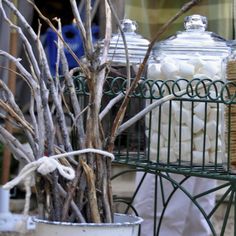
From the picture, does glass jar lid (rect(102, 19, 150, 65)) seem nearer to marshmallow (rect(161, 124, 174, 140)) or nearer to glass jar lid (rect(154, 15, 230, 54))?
glass jar lid (rect(154, 15, 230, 54))

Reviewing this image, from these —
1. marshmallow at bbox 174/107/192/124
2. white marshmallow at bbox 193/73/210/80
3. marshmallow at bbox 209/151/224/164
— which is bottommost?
marshmallow at bbox 209/151/224/164

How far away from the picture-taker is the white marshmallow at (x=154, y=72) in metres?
2.95

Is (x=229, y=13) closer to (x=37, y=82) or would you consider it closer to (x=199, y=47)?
(x=199, y=47)

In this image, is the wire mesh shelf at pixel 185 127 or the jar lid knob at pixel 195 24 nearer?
the wire mesh shelf at pixel 185 127

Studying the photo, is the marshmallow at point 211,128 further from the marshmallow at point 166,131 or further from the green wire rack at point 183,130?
the marshmallow at point 166,131

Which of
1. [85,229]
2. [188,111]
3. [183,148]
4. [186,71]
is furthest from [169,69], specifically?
[85,229]

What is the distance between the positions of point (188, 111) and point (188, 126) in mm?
52

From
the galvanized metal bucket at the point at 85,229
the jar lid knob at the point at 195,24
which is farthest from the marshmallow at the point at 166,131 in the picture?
the galvanized metal bucket at the point at 85,229

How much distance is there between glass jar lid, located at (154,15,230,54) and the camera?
9.75 feet

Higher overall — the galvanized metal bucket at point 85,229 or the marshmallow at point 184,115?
the marshmallow at point 184,115

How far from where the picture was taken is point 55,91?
2.25 meters

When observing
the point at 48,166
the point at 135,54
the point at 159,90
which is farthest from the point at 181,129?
the point at 48,166

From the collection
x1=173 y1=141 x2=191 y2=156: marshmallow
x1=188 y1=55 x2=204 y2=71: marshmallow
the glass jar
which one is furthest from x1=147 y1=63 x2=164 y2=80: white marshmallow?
x1=173 y1=141 x2=191 y2=156: marshmallow

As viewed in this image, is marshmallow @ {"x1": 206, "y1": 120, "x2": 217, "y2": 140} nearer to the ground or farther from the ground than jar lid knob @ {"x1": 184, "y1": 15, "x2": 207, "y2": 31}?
nearer to the ground
